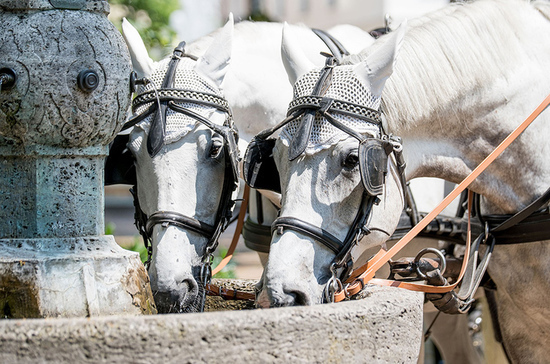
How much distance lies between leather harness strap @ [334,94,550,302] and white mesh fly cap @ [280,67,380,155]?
0.41 meters

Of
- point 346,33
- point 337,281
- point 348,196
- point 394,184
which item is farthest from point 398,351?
point 346,33

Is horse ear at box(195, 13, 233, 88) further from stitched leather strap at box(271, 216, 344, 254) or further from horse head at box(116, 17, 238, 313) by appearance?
stitched leather strap at box(271, 216, 344, 254)

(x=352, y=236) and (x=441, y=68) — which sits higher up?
(x=441, y=68)

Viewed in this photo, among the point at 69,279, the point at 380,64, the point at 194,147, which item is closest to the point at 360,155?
the point at 380,64

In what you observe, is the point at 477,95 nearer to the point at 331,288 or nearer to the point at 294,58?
the point at 294,58

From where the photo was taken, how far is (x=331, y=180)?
259 centimetres

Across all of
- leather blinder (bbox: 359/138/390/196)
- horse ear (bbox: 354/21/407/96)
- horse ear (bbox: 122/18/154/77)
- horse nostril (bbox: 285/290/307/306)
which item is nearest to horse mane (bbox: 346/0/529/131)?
horse ear (bbox: 354/21/407/96)

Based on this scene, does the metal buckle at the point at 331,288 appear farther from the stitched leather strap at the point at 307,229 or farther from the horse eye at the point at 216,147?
the horse eye at the point at 216,147

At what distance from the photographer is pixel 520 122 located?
3127 mm

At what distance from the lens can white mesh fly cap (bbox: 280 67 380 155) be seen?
2.63m

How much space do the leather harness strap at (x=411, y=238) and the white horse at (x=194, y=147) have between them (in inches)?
23.8

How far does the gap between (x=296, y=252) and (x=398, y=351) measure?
638 millimetres

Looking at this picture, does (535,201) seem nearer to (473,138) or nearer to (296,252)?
(473,138)

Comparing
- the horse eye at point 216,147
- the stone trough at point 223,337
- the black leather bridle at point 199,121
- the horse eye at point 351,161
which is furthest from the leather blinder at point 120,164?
the stone trough at point 223,337
